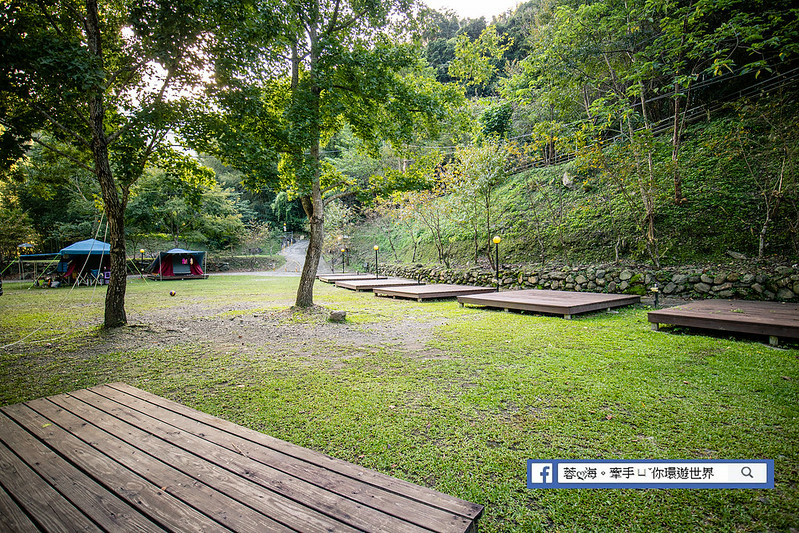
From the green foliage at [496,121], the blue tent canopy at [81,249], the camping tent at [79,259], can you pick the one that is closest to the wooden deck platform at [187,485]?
the green foliage at [496,121]

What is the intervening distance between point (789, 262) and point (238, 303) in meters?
12.3

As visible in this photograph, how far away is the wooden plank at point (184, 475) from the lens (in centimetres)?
118

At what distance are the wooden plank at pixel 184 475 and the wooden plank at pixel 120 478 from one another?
3cm

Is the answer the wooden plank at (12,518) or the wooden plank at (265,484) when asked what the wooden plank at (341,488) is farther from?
the wooden plank at (12,518)

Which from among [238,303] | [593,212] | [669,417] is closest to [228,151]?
[238,303]

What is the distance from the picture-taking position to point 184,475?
1453mm

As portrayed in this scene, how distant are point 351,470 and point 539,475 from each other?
3.89 ft

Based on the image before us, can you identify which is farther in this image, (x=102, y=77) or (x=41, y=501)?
(x=102, y=77)

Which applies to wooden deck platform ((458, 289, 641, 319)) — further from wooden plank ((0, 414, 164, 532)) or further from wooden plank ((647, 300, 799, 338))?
wooden plank ((0, 414, 164, 532))

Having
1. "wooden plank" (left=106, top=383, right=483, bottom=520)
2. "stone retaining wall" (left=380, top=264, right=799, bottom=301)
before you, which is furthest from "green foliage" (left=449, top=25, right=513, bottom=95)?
"wooden plank" (left=106, top=383, right=483, bottom=520)

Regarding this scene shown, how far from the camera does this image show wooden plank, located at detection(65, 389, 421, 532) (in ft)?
3.85

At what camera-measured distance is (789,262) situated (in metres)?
6.41

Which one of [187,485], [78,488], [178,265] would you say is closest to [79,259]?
[178,265]

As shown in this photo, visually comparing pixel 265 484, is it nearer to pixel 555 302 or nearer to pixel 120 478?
pixel 120 478
